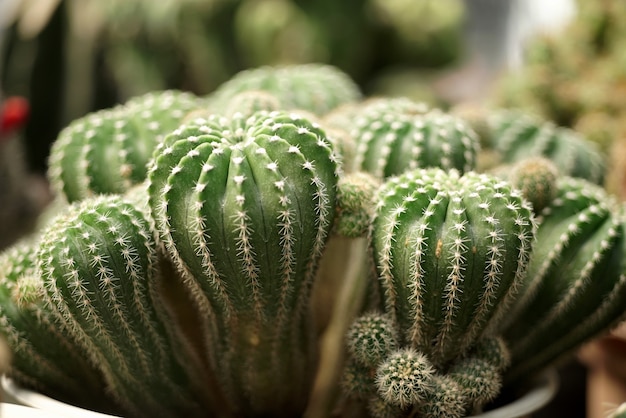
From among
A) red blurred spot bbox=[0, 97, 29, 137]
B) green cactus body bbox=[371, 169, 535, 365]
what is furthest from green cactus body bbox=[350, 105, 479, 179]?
red blurred spot bbox=[0, 97, 29, 137]

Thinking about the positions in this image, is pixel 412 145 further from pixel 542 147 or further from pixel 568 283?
pixel 542 147

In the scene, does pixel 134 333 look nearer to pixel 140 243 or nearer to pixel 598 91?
pixel 140 243

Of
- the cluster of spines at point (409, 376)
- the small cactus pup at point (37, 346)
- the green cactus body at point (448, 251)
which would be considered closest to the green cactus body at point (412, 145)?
the green cactus body at point (448, 251)

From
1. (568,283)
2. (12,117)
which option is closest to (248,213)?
(568,283)

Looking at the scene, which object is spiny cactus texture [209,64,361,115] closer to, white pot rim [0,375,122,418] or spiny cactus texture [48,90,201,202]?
spiny cactus texture [48,90,201,202]

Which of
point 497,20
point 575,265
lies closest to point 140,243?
point 575,265

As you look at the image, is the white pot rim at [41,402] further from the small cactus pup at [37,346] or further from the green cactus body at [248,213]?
the green cactus body at [248,213]
